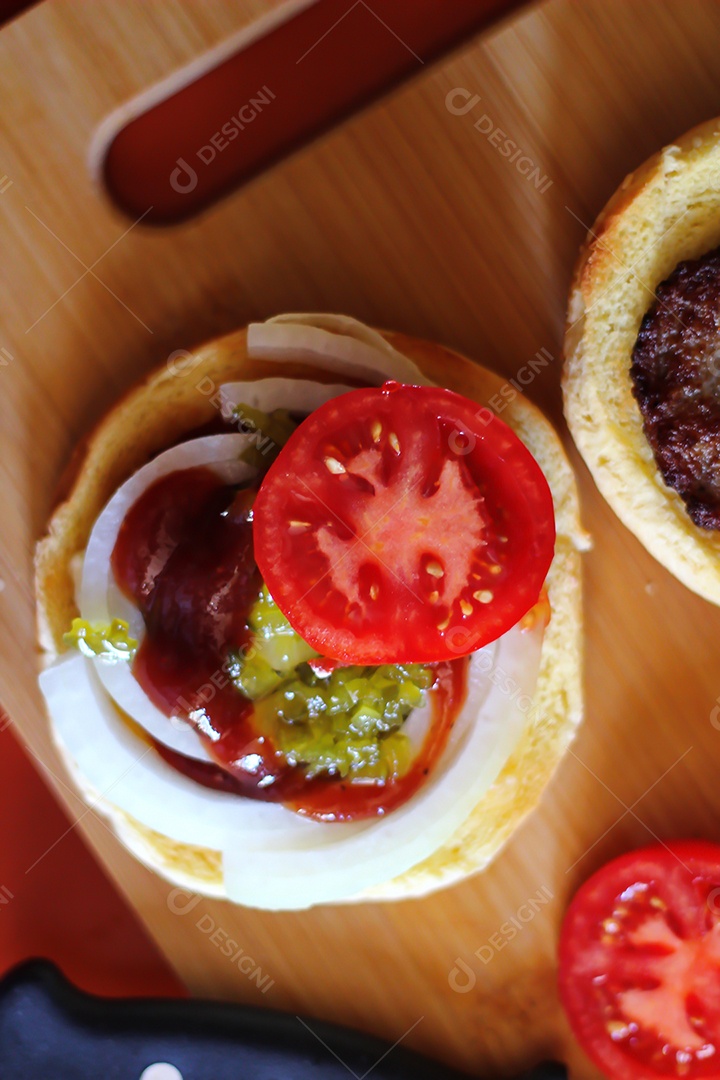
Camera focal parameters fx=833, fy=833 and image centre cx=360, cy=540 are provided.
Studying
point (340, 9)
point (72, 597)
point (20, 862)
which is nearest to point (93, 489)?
point (72, 597)

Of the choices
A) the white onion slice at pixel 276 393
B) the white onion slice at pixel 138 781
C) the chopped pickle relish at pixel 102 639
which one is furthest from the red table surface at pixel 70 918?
the white onion slice at pixel 276 393

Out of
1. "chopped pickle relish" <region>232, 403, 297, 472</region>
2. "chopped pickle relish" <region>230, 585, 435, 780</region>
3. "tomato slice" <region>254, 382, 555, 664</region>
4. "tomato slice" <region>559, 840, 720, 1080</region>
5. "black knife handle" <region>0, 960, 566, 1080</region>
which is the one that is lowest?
"tomato slice" <region>559, 840, 720, 1080</region>

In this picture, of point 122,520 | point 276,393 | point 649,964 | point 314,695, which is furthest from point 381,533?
point 649,964

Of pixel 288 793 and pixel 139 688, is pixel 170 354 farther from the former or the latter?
pixel 288 793

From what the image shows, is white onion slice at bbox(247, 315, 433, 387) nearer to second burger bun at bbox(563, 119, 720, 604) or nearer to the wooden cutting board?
the wooden cutting board

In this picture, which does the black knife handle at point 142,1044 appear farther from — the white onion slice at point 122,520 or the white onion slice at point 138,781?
the white onion slice at point 122,520

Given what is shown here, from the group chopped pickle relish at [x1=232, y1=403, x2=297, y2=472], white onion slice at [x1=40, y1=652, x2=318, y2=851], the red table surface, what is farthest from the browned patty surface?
the red table surface
